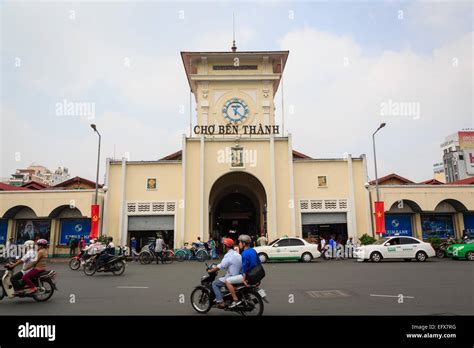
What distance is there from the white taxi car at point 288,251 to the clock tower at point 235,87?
10.9 metres

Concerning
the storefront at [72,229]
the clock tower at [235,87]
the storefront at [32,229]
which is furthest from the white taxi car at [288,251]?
the storefront at [32,229]

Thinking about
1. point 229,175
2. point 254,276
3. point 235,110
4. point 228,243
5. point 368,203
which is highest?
point 235,110

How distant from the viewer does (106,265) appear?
15.0m

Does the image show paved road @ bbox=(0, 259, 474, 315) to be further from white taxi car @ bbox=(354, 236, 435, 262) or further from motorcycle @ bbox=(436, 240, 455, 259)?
motorcycle @ bbox=(436, 240, 455, 259)

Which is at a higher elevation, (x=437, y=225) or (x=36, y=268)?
(x=437, y=225)

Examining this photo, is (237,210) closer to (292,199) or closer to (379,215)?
(292,199)

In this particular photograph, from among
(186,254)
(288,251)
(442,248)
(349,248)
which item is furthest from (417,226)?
(186,254)

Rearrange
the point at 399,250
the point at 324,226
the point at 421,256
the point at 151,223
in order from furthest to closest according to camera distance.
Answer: the point at 324,226
the point at 151,223
the point at 399,250
the point at 421,256

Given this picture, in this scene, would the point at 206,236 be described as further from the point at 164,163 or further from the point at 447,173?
the point at 447,173

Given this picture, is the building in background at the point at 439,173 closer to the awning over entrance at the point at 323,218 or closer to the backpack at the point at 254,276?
the awning over entrance at the point at 323,218

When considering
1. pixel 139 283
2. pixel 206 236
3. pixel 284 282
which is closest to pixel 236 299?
pixel 284 282

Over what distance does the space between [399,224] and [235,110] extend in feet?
48.7

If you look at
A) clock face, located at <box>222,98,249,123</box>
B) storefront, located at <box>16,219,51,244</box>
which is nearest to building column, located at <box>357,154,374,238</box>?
clock face, located at <box>222,98,249,123</box>
